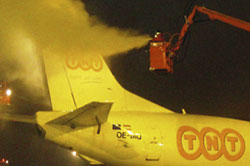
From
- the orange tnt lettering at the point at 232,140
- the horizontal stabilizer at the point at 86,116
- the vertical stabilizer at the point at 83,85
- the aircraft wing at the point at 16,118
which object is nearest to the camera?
the horizontal stabilizer at the point at 86,116

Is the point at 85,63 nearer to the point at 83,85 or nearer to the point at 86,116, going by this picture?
the point at 83,85

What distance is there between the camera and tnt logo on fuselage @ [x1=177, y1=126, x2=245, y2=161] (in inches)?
397

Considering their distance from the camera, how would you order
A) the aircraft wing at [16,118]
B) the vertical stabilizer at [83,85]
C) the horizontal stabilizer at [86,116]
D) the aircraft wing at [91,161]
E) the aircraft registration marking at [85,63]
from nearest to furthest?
the horizontal stabilizer at [86,116] → the aircraft wing at [16,118] → the aircraft wing at [91,161] → the vertical stabilizer at [83,85] → the aircraft registration marking at [85,63]

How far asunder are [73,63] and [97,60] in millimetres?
750

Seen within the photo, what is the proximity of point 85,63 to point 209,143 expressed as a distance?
4151 millimetres

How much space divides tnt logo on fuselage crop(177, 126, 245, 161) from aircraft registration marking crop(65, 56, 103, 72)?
2889mm

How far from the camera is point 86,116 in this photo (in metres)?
8.07

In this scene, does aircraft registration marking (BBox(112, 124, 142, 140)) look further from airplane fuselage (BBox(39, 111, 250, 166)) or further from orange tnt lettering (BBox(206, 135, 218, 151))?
orange tnt lettering (BBox(206, 135, 218, 151))

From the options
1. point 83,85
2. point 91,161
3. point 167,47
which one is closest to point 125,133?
point 91,161

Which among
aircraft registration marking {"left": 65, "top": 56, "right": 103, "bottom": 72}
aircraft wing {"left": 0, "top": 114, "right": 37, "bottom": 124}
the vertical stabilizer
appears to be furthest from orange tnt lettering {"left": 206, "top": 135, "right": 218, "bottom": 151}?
aircraft wing {"left": 0, "top": 114, "right": 37, "bottom": 124}

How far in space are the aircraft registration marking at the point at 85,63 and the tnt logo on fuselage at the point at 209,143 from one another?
2.89 meters

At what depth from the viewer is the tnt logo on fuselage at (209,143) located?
10.1 m

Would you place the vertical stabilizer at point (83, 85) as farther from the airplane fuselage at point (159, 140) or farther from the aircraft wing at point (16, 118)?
the aircraft wing at point (16, 118)

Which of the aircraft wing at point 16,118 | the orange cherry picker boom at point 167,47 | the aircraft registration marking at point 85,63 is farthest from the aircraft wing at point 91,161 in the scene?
the orange cherry picker boom at point 167,47
